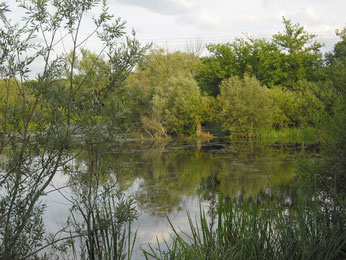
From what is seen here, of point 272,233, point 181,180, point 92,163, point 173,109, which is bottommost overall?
point 181,180

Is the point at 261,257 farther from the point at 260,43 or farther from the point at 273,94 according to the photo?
the point at 260,43

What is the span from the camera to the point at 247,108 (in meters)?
24.6

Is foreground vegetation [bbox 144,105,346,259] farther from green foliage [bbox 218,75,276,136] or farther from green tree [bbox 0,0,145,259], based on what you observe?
green foliage [bbox 218,75,276,136]

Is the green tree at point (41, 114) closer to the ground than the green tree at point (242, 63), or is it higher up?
closer to the ground

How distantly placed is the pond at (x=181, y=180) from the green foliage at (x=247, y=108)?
5.60m

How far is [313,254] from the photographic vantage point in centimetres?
375

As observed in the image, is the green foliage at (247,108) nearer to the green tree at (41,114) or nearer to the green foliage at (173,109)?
the green foliage at (173,109)

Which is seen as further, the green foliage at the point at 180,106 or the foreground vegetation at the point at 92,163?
the green foliage at the point at 180,106

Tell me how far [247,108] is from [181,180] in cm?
1365

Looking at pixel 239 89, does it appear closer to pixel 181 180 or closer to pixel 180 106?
pixel 180 106

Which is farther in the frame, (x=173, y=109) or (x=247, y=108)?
(x=173, y=109)

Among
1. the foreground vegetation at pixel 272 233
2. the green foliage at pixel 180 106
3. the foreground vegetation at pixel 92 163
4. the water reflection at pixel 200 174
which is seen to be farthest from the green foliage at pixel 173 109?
the foreground vegetation at pixel 272 233

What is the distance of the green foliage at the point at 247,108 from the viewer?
24672 millimetres

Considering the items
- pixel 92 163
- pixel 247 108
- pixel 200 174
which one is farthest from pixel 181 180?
pixel 247 108
